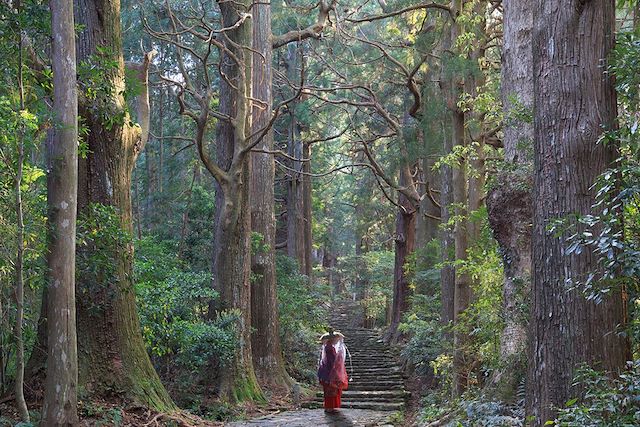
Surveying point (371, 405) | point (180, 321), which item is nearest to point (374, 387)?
point (371, 405)

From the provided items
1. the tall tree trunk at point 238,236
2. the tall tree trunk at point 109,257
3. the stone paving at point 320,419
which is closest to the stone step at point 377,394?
the stone paving at point 320,419

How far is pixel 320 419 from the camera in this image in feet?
38.4

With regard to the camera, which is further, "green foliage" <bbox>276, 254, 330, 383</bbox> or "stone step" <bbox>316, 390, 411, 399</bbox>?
"green foliage" <bbox>276, 254, 330, 383</bbox>

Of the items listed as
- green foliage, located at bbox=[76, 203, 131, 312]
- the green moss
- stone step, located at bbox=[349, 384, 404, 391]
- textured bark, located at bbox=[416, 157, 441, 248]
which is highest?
textured bark, located at bbox=[416, 157, 441, 248]

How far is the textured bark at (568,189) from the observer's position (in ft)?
17.4

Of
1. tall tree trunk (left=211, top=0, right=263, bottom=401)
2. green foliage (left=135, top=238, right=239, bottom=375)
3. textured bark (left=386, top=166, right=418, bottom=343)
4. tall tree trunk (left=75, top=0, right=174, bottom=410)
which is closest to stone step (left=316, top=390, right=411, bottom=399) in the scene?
tall tree trunk (left=211, top=0, right=263, bottom=401)

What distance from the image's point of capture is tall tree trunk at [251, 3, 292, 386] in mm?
15703

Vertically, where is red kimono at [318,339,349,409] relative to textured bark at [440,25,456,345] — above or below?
below

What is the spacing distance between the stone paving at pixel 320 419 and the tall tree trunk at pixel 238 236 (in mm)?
1234

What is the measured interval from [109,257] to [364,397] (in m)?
8.48

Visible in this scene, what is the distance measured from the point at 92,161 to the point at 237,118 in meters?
4.57

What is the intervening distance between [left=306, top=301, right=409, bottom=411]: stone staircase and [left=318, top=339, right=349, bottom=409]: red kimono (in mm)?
→ 2095

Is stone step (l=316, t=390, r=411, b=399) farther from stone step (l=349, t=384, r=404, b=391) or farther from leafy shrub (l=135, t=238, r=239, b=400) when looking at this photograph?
leafy shrub (l=135, t=238, r=239, b=400)

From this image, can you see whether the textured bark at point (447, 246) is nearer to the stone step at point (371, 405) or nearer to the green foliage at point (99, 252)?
the stone step at point (371, 405)
